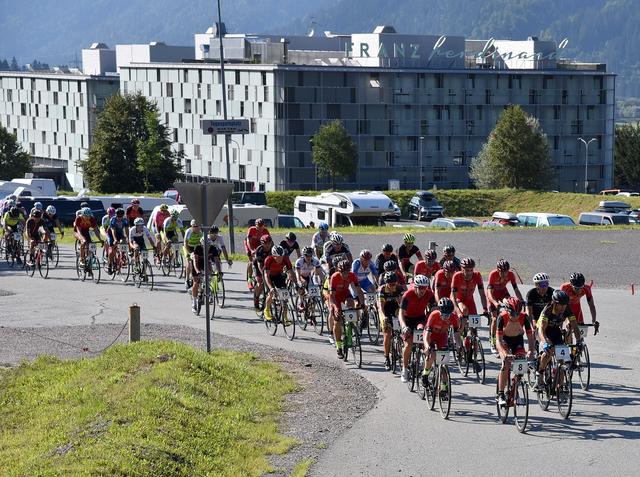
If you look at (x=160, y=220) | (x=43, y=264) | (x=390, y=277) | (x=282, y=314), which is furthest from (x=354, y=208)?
(x=390, y=277)

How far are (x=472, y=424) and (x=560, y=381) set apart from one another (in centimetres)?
137

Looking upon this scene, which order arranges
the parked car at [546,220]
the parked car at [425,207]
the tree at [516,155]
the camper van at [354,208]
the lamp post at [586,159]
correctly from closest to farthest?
the camper van at [354,208]
the parked car at [546,220]
the parked car at [425,207]
the tree at [516,155]
the lamp post at [586,159]

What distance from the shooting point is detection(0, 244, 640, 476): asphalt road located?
543 inches

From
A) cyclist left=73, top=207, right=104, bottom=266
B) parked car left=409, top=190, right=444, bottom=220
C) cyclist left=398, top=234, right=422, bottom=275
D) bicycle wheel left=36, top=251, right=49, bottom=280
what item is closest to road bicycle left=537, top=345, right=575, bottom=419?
cyclist left=398, top=234, right=422, bottom=275

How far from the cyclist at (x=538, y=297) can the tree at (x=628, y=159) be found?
97682 mm

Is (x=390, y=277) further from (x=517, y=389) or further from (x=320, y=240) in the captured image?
(x=320, y=240)

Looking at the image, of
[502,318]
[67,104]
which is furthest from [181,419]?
[67,104]

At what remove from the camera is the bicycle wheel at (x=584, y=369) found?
58.0ft

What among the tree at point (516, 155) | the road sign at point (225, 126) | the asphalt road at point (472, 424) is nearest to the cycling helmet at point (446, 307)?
the asphalt road at point (472, 424)

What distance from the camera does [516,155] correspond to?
292 ft

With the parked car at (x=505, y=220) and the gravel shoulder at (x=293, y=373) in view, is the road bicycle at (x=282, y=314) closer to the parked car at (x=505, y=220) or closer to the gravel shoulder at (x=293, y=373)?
the gravel shoulder at (x=293, y=373)

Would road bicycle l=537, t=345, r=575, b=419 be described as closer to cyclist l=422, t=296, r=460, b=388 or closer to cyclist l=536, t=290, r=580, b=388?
cyclist l=536, t=290, r=580, b=388

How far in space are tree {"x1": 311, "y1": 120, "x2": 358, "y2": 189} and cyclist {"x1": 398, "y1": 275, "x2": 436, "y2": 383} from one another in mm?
75172

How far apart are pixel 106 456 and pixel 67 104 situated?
117 metres
